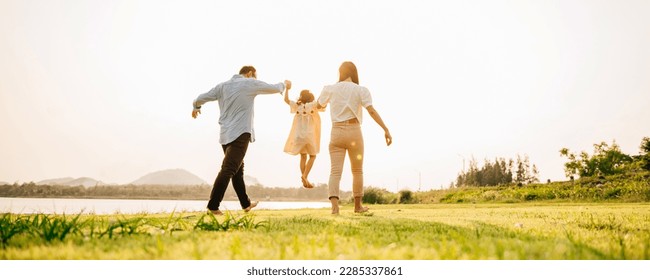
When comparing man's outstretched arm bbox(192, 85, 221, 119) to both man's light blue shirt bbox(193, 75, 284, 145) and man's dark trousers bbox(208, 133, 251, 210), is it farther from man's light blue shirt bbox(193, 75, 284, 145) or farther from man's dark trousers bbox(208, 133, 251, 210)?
man's dark trousers bbox(208, 133, 251, 210)

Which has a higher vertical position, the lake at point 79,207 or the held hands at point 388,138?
the held hands at point 388,138

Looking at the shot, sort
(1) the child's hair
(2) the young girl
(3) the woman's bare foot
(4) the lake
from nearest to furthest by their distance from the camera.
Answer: (4) the lake, (3) the woman's bare foot, (2) the young girl, (1) the child's hair

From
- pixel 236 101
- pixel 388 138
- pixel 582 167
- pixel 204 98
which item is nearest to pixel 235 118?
pixel 236 101

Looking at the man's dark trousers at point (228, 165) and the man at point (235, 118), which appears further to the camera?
the man at point (235, 118)

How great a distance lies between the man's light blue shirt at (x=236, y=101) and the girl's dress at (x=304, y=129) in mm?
2325

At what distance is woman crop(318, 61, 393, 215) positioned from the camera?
7035mm

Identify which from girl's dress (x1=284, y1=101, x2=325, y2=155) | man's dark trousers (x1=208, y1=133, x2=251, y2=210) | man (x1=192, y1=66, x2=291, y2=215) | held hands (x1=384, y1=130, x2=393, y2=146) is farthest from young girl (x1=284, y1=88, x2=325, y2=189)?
held hands (x1=384, y1=130, x2=393, y2=146)

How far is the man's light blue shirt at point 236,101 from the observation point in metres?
6.95

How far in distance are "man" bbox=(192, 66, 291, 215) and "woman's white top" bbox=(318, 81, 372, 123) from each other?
3.16 feet

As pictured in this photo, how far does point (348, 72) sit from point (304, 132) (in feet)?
8.67

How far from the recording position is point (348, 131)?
707 centimetres

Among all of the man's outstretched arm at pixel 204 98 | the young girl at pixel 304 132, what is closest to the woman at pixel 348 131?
the man's outstretched arm at pixel 204 98

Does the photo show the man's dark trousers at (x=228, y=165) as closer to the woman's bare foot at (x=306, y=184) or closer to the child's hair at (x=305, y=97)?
the woman's bare foot at (x=306, y=184)
